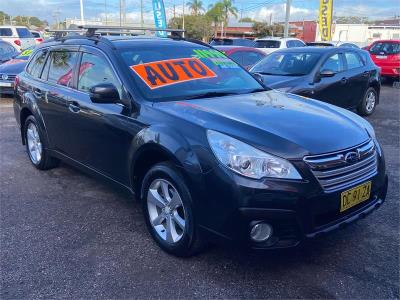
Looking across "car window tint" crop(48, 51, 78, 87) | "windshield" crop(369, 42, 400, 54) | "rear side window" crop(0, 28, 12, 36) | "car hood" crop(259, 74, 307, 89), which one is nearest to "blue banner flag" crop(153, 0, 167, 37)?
"rear side window" crop(0, 28, 12, 36)

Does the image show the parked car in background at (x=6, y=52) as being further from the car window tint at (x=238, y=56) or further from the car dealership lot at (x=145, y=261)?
the car dealership lot at (x=145, y=261)

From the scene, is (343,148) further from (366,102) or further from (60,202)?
(366,102)

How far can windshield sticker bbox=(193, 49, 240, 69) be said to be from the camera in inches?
175

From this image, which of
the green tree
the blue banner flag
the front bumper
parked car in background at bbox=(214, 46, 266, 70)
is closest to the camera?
the front bumper

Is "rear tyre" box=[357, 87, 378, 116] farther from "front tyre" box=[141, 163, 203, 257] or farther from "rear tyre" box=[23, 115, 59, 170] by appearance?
"front tyre" box=[141, 163, 203, 257]

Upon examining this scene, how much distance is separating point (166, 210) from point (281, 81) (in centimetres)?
475

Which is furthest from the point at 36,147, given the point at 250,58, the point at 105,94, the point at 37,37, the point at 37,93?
the point at 37,37

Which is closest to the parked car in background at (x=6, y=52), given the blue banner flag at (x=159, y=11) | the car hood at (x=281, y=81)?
the car hood at (x=281, y=81)

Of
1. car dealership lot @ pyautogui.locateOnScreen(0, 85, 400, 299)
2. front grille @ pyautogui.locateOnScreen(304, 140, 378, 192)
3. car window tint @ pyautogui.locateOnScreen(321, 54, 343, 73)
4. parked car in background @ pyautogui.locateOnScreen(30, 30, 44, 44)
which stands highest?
parked car in background @ pyautogui.locateOnScreen(30, 30, 44, 44)

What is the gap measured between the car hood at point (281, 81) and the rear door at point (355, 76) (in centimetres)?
137

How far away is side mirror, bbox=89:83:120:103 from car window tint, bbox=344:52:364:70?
6.20 m

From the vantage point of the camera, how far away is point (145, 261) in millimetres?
3361

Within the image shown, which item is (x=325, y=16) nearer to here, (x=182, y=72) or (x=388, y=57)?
(x=388, y=57)

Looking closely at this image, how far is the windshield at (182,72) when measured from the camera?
378 centimetres
